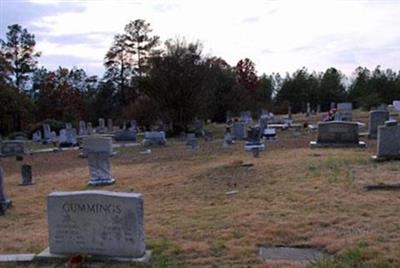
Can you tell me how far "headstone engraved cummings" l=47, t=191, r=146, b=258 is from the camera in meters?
6.36

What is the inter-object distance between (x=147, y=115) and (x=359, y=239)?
42.1 m

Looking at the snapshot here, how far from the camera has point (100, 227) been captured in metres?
6.43

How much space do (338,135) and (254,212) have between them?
12.3 meters

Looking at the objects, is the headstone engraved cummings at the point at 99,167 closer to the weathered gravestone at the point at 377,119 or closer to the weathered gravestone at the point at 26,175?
the weathered gravestone at the point at 26,175

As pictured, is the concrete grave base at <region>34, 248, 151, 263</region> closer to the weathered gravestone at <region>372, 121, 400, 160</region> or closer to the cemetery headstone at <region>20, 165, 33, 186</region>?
the weathered gravestone at <region>372, 121, 400, 160</region>

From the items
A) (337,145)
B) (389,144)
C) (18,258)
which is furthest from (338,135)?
(18,258)

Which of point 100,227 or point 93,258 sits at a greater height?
point 100,227

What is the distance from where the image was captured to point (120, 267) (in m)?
6.11

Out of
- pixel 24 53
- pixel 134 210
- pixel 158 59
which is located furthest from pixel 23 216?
pixel 24 53

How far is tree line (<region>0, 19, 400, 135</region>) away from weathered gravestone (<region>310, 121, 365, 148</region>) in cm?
2147

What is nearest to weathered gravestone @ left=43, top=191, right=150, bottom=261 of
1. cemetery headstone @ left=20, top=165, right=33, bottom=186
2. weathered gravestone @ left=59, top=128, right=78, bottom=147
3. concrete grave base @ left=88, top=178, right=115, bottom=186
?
concrete grave base @ left=88, top=178, right=115, bottom=186

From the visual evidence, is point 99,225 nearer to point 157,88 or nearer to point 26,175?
point 26,175

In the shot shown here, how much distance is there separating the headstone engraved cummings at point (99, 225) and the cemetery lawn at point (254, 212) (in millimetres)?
256

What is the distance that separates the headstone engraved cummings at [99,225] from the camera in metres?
6.36
